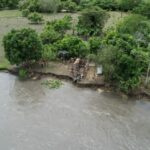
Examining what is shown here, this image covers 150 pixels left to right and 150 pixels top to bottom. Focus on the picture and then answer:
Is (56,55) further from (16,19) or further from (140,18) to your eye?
(16,19)

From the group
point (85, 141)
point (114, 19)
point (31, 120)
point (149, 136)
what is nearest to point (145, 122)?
point (149, 136)

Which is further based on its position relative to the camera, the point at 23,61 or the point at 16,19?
the point at 16,19

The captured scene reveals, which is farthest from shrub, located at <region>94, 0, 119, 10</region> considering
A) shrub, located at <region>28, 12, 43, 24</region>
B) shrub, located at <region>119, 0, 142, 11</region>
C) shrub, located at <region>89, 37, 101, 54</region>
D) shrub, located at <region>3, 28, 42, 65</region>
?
shrub, located at <region>3, 28, 42, 65</region>

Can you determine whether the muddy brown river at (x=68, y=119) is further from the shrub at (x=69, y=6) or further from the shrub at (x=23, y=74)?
the shrub at (x=69, y=6)

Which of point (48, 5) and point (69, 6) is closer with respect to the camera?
point (48, 5)

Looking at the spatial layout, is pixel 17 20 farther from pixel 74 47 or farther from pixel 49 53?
pixel 74 47

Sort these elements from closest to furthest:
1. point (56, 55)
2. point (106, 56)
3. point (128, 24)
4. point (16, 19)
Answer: point (106, 56)
point (56, 55)
point (128, 24)
point (16, 19)

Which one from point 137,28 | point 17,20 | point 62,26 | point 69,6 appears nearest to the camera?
point 137,28

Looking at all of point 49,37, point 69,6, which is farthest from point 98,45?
point 69,6
